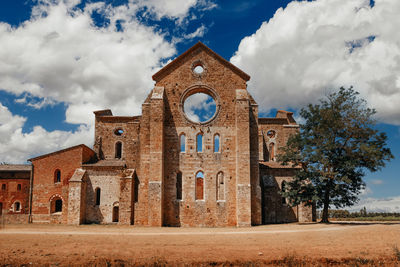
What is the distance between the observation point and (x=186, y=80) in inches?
1061

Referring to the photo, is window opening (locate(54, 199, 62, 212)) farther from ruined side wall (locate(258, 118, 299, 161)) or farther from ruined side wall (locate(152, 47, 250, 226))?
ruined side wall (locate(258, 118, 299, 161))

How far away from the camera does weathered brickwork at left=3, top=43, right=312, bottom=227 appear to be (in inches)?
989

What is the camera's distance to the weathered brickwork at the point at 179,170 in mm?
25109

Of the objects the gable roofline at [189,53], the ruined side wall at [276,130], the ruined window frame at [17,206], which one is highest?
the gable roofline at [189,53]

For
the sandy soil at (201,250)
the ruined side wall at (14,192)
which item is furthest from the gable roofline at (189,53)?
the ruined side wall at (14,192)

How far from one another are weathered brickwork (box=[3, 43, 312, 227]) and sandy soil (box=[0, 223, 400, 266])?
8225mm

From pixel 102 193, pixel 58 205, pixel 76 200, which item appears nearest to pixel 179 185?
pixel 102 193

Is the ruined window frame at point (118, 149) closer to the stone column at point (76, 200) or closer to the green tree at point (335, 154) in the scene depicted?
the stone column at point (76, 200)

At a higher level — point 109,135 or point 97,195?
point 109,135

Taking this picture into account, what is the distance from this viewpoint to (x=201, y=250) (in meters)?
Result: 14.1

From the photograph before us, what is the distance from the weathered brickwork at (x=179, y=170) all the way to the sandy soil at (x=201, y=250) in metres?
8.22

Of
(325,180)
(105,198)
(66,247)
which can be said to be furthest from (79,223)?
(325,180)

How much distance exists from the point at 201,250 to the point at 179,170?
12.0 meters

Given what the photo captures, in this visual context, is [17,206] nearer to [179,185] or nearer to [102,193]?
[102,193]
